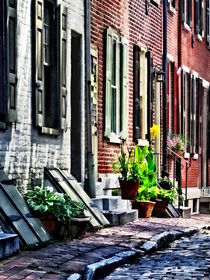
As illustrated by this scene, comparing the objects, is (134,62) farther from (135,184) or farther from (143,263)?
(143,263)

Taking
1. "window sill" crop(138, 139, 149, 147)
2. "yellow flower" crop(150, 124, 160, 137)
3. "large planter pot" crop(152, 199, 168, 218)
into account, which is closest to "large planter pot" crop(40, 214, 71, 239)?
"large planter pot" crop(152, 199, 168, 218)

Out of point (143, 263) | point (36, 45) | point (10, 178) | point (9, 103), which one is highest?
point (36, 45)

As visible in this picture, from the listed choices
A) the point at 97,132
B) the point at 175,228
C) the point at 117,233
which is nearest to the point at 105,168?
the point at 97,132

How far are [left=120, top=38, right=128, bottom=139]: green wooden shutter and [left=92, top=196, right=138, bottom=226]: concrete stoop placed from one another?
8.87 ft

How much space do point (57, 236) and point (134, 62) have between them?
8380mm

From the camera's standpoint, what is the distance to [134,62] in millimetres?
19875

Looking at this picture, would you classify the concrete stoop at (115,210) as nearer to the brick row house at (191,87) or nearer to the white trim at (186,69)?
the brick row house at (191,87)

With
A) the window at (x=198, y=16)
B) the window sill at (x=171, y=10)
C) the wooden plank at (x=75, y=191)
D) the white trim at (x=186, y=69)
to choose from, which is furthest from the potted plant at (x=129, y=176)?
the window at (x=198, y=16)

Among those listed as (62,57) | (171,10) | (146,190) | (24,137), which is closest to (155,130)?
(146,190)

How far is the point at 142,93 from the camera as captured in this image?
20688 millimetres

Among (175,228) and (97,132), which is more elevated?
(97,132)

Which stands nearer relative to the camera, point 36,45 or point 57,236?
point 57,236

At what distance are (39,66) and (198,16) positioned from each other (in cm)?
1481

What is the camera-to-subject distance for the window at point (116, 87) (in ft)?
57.7
